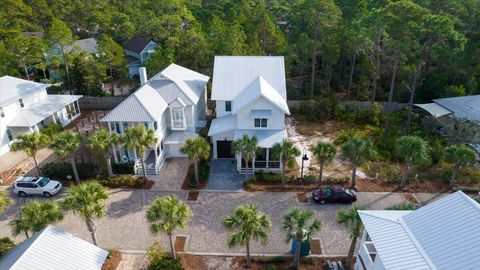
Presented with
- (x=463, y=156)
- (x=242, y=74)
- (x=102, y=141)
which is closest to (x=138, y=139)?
(x=102, y=141)

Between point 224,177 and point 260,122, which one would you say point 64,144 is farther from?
point 260,122

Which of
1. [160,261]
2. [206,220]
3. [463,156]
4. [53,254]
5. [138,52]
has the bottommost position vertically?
[206,220]

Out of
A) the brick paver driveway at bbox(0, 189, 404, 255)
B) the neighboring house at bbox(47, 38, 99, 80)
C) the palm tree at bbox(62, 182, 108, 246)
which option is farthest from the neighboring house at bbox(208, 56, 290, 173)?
the neighboring house at bbox(47, 38, 99, 80)

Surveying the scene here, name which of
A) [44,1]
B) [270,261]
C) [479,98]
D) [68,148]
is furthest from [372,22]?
[44,1]

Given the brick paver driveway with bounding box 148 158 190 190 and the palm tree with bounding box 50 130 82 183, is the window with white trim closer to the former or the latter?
the brick paver driveway with bounding box 148 158 190 190

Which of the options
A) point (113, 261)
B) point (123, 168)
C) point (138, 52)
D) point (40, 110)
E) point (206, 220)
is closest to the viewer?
point (113, 261)

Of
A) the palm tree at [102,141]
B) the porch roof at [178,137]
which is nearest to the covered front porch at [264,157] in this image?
the porch roof at [178,137]

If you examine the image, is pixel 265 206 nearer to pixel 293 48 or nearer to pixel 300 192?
pixel 300 192

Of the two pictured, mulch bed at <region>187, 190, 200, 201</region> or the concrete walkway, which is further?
the concrete walkway
